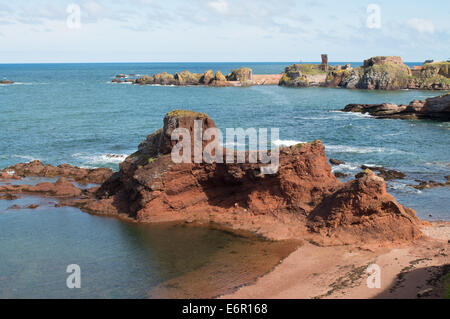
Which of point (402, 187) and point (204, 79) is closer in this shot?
point (402, 187)

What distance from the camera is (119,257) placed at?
70.5 feet

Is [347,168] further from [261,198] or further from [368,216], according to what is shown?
[368,216]

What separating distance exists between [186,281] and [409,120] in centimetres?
5961

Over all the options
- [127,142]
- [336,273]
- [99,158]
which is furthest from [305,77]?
[336,273]

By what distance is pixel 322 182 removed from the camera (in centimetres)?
2498

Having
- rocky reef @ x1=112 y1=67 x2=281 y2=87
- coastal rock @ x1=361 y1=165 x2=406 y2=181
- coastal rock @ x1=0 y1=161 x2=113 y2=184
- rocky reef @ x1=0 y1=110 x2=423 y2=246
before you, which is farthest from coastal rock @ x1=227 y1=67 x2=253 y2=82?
rocky reef @ x1=0 y1=110 x2=423 y2=246

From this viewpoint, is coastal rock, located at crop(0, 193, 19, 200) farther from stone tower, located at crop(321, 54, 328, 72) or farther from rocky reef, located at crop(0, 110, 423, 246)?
stone tower, located at crop(321, 54, 328, 72)

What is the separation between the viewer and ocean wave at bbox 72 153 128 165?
42562mm

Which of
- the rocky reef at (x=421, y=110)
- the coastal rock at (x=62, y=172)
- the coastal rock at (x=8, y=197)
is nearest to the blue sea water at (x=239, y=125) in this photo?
the rocky reef at (x=421, y=110)

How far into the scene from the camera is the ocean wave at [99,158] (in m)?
42.6

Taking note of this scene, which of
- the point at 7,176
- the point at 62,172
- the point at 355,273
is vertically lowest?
the point at 355,273

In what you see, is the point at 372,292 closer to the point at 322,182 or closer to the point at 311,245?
the point at 311,245

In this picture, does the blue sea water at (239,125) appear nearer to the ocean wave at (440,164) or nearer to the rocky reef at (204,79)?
the ocean wave at (440,164)

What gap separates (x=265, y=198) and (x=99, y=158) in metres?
24.3
